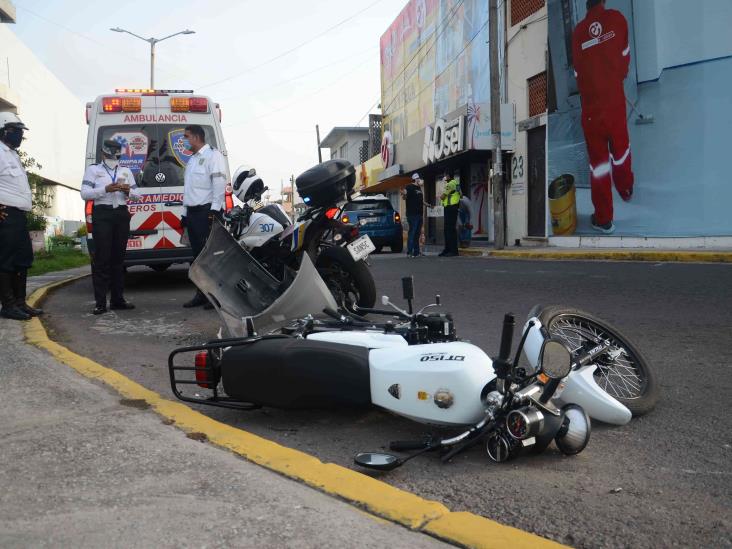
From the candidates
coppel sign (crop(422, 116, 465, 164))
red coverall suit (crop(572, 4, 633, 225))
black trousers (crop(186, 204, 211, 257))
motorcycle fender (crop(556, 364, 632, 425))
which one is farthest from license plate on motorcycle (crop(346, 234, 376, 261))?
coppel sign (crop(422, 116, 465, 164))

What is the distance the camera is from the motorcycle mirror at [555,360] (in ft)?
8.58

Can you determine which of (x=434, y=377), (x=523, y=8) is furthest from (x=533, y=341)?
(x=523, y=8)

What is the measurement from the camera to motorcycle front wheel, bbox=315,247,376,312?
18.0 ft

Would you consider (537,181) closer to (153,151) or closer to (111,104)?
(153,151)

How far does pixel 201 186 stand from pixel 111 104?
2.77 metres

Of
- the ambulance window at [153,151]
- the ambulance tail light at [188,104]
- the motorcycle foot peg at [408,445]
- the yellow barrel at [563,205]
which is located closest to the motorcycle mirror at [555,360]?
the motorcycle foot peg at [408,445]

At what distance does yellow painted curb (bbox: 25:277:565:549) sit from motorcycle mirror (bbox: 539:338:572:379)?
0.68m

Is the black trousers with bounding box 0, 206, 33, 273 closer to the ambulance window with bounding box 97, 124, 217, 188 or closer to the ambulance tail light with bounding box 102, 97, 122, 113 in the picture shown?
the ambulance window with bounding box 97, 124, 217, 188

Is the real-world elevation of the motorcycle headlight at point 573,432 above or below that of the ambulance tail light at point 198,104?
below

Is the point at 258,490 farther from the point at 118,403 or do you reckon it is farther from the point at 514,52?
the point at 514,52

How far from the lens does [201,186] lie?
7141 millimetres

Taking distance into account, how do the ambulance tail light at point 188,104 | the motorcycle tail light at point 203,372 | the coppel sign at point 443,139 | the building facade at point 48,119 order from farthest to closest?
the building facade at point 48,119
the coppel sign at point 443,139
the ambulance tail light at point 188,104
the motorcycle tail light at point 203,372

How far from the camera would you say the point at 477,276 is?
31.8 feet

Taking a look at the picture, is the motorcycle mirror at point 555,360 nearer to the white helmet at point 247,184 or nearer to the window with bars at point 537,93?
the white helmet at point 247,184
